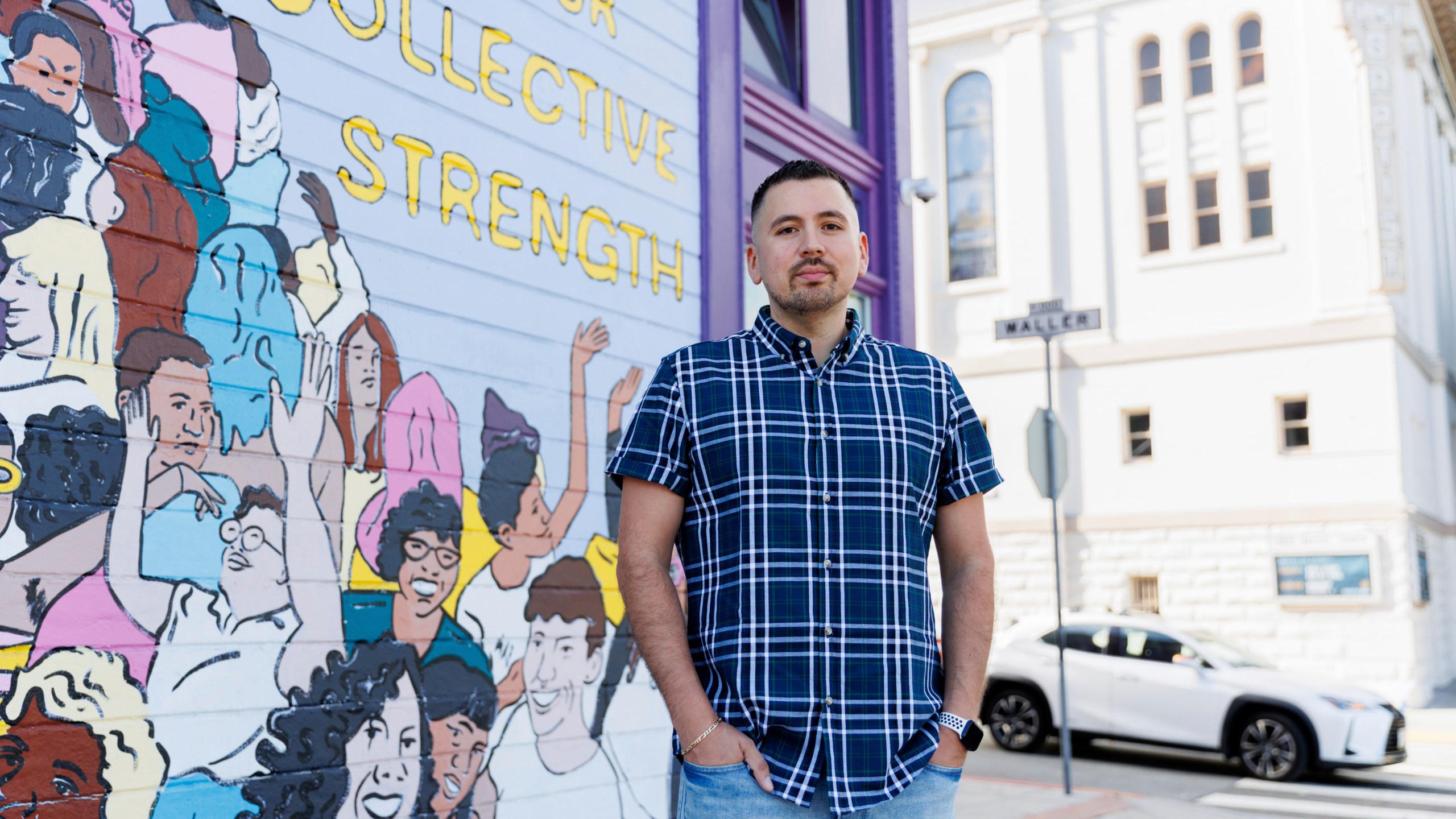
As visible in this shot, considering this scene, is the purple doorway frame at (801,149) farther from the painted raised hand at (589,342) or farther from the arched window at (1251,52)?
the arched window at (1251,52)

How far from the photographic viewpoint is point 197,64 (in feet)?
14.2

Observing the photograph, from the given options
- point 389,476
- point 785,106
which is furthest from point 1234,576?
→ point 389,476

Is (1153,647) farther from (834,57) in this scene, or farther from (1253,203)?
(1253,203)

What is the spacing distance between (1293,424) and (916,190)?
14.0m

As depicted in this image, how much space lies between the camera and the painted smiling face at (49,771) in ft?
11.6

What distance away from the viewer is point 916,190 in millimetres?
9992

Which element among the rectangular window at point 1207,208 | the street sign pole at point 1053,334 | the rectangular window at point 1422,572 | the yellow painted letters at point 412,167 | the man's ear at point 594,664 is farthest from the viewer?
the rectangular window at point 1207,208

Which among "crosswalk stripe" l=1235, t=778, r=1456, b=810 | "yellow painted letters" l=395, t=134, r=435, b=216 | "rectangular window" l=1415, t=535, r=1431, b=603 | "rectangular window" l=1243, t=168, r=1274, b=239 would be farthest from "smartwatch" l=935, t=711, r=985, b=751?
"rectangular window" l=1243, t=168, r=1274, b=239

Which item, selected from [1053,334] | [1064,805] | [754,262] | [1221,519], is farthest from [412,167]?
[1221,519]

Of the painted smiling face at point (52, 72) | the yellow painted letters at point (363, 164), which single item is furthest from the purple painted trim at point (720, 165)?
the painted smiling face at point (52, 72)

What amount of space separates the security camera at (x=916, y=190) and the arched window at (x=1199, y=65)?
50.1 feet

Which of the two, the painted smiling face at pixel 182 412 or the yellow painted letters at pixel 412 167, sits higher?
Result: the yellow painted letters at pixel 412 167

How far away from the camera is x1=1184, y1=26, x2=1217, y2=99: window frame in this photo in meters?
23.0

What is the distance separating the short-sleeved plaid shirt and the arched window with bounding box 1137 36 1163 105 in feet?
75.2
